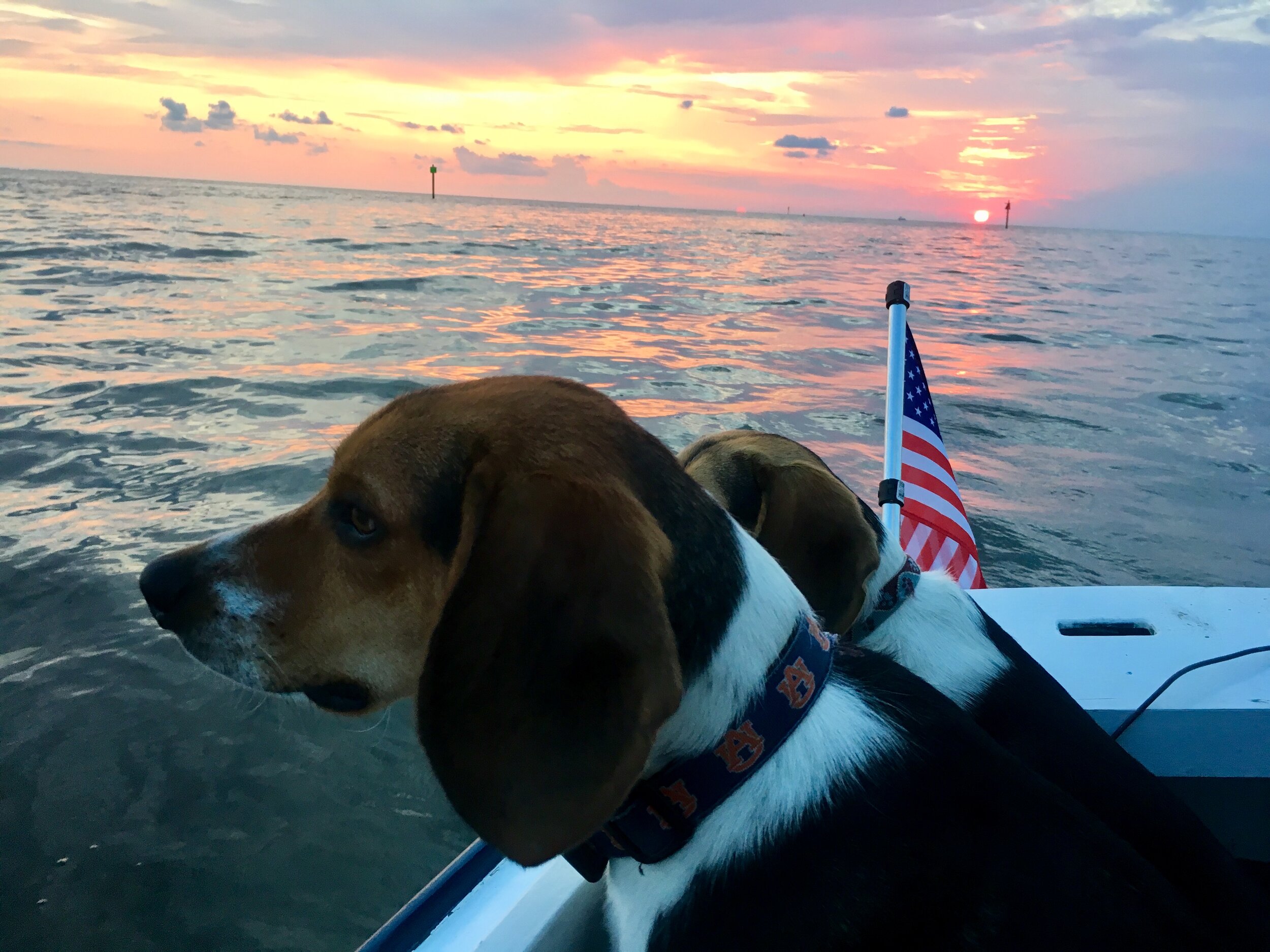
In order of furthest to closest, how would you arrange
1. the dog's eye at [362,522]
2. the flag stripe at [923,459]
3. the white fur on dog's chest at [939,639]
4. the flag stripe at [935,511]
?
1. the flag stripe at [923,459]
2. the flag stripe at [935,511]
3. the white fur on dog's chest at [939,639]
4. the dog's eye at [362,522]

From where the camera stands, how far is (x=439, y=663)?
5.54ft

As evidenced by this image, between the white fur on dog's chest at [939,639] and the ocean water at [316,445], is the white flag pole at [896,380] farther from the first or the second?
the ocean water at [316,445]

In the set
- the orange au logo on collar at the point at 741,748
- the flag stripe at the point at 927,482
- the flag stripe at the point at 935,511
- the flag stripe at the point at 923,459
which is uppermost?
the orange au logo on collar at the point at 741,748

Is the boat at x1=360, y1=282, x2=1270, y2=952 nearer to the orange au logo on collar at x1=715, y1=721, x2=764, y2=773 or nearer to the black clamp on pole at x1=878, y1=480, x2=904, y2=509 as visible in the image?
the black clamp on pole at x1=878, y1=480, x2=904, y2=509

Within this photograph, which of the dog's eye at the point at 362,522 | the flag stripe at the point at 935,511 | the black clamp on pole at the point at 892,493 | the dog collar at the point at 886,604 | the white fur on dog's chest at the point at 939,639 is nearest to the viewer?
the dog's eye at the point at 362,522

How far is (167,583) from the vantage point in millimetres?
2201

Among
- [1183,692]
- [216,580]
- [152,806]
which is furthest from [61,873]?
[1183,692]

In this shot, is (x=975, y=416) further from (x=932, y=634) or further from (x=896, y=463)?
(x=932, y=634)

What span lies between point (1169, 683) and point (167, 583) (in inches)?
126

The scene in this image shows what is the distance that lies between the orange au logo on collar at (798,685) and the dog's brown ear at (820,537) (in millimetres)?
1181

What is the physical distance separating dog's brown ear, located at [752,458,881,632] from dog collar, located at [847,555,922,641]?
74 mm

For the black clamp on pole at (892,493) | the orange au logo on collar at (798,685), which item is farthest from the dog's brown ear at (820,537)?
the black clamp on pole at (892,493)

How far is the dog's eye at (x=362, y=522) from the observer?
2062 mm

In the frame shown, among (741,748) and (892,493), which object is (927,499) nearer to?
(892,493)
